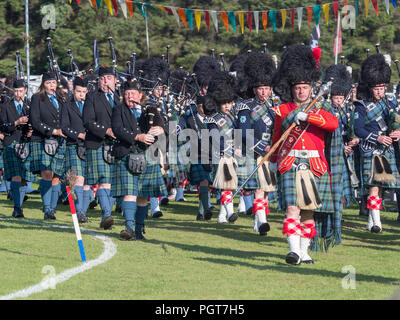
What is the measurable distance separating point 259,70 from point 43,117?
3.32 m

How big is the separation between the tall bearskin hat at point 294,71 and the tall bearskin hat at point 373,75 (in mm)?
3421

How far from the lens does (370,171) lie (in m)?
12.4

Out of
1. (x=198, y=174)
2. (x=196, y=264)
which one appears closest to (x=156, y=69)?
(x=198, y=174)

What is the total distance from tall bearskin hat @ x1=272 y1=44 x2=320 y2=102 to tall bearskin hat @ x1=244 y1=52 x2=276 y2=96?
2727 millimetres

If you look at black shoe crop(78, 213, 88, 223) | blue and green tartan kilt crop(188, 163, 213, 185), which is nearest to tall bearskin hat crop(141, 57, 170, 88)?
blue and green tartan kilt crop(188, 163, 213, 185)

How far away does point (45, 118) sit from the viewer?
43.9ft

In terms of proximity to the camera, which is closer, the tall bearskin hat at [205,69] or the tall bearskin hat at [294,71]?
the tall bearskin hat at [294,71]

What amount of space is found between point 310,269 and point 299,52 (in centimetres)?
237

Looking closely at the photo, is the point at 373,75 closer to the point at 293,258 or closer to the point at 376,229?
the point at 376,229

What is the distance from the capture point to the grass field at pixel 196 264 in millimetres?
7297

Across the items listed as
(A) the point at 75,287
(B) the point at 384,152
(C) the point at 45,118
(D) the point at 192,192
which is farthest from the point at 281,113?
(D) the point at 192,192

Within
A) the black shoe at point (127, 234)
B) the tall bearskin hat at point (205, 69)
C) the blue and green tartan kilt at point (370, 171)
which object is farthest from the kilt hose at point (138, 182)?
the tall bearskin hat at point (205, 69)

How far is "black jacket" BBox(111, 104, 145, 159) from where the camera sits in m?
10.6

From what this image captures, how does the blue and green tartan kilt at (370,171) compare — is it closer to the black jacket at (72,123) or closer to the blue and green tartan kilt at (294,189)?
the blue and green tartan kilt at (294,189)
